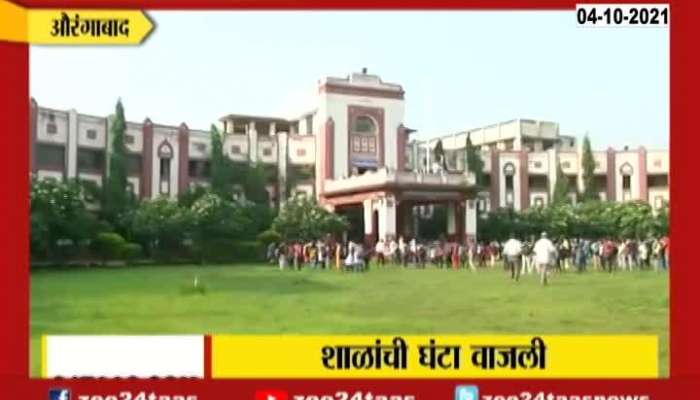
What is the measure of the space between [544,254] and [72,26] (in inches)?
104

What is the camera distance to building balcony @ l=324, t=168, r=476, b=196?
15.4 ft

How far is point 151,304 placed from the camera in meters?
4.24

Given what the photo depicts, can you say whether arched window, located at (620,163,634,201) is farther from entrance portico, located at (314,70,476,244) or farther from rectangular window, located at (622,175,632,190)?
entrance portico, located at (314,70,476,244)

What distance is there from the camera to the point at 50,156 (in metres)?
4.21

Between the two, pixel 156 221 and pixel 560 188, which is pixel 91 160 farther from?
pixel 560 188

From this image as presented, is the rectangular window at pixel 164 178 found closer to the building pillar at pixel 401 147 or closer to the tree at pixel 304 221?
the tree at pixel 304 221

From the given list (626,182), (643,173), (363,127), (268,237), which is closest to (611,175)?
(626,182)

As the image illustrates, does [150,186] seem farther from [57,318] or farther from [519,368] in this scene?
[519,368]

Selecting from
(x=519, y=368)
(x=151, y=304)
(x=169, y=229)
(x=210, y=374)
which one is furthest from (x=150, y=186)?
(x=519, y=368)

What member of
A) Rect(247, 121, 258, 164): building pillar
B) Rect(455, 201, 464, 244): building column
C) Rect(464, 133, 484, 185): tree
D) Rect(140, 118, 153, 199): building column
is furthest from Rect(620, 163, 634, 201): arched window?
Rect(140, 118, 153, 199): building column

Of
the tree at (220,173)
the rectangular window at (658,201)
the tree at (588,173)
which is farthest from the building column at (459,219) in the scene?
the tree at (220,173)

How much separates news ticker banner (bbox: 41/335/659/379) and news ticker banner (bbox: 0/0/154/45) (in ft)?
4.63

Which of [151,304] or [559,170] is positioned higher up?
[559,170]

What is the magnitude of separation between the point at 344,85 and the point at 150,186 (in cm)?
111
